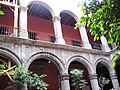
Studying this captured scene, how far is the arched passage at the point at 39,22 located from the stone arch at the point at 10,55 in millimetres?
4194

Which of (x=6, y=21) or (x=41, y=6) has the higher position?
(x=41, y=6)

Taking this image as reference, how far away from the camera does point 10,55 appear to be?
911 centimetres

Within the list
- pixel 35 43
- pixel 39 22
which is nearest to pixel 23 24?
pixel 35 43

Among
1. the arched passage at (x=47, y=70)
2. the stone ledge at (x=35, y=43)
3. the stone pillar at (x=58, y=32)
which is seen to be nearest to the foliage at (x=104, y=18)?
the stone ledge at (x=35, y=43)

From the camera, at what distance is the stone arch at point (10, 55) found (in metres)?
9.02

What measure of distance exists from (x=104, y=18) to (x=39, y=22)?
12147 mm

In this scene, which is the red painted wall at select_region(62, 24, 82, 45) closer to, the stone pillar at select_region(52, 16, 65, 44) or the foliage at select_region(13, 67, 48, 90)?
the stone pillar at select_region(52, 16, 65, 44)

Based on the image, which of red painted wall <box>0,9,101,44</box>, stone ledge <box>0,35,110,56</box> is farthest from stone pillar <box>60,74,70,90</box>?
red painted wall <box>0,9,101,44</box>

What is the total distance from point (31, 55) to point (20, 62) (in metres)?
0.85

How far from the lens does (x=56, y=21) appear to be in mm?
12555

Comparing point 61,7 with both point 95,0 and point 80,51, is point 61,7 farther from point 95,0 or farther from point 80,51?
point 95,0

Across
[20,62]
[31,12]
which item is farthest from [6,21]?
[20,62]

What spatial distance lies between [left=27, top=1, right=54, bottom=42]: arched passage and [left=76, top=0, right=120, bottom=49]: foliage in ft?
33.1

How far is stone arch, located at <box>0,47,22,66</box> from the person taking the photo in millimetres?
9020
